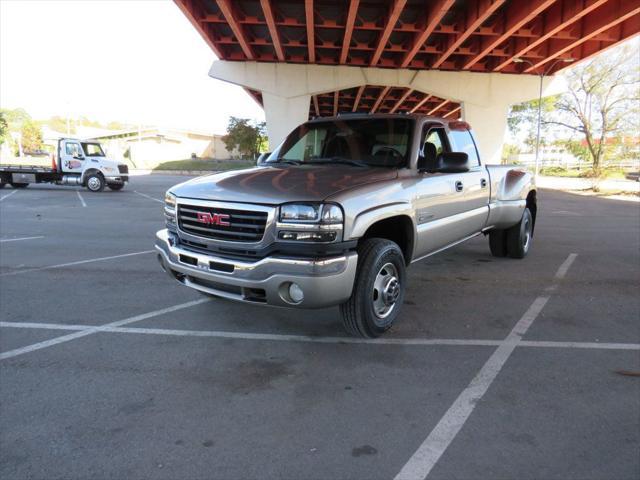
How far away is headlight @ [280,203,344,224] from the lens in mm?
3412

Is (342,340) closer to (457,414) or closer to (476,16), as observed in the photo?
(457,414)

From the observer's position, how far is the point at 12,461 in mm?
2516

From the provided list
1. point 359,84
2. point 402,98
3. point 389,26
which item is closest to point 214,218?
point 389,26

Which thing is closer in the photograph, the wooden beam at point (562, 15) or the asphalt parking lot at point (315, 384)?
the asphalt parking lot at point (315, 384)

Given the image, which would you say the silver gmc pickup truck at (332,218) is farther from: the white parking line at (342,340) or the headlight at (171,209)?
the white parking line at (342,340)

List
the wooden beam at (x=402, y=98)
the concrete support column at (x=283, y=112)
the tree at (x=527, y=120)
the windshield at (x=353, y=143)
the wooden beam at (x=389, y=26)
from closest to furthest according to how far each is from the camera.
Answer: the windshield at (x=353, y=143) < the wooden beam at (x=389, y=26) < the concrete support column at (x=283, y=112) < the wooden beam at (x=402, y=98) < the tree at (x=527, y=120)

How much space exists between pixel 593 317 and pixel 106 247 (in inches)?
289

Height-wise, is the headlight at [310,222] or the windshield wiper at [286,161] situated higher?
the windshield wiper at [286,161]

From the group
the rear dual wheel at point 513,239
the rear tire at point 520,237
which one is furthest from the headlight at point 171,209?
the rear tire at point 520,237

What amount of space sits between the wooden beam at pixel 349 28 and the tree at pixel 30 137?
247 ft

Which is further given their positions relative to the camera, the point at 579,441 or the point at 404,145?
the point at 404,145

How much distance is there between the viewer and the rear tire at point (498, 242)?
7.47m

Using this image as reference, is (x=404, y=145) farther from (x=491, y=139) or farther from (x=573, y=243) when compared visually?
(x=491, y=139)

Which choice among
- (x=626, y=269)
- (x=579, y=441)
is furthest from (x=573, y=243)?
(x=579, y=441)
